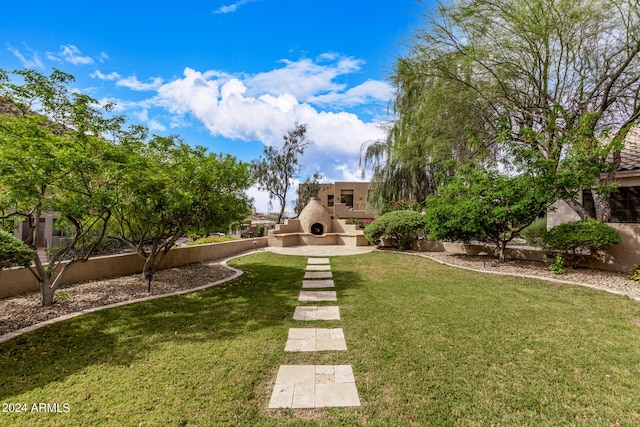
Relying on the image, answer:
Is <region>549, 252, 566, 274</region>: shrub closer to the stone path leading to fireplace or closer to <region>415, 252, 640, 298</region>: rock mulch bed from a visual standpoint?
<region>415, 252, 640, 298</region>: rock mulch bed

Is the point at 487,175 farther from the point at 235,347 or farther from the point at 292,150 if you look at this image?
the point at 292,150

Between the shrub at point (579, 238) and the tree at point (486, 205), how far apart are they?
34.9 inches

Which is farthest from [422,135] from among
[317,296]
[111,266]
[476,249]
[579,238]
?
[111,266]

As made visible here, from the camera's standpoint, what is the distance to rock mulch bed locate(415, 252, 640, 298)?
736cm

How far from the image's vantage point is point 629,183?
1044 centimetres

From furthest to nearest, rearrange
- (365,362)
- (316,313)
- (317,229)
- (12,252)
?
1. (317,229)
2. (316,313)
3. (12,252)
4. (365,362)

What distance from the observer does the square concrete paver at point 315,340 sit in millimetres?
4117

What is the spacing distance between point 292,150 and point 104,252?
19.9m

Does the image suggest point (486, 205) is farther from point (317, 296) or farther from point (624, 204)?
point (317, 296)

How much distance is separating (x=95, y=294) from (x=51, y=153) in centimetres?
356

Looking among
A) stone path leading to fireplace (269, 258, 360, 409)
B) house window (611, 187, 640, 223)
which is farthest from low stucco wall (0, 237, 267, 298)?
house window (611, 187, 640, 223)

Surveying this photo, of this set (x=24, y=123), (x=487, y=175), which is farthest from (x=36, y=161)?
(x=487, y=175)

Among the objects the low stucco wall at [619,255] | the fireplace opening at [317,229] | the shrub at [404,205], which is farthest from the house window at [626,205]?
the fireplace opening at [317,229]

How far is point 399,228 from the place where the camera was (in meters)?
13.7
